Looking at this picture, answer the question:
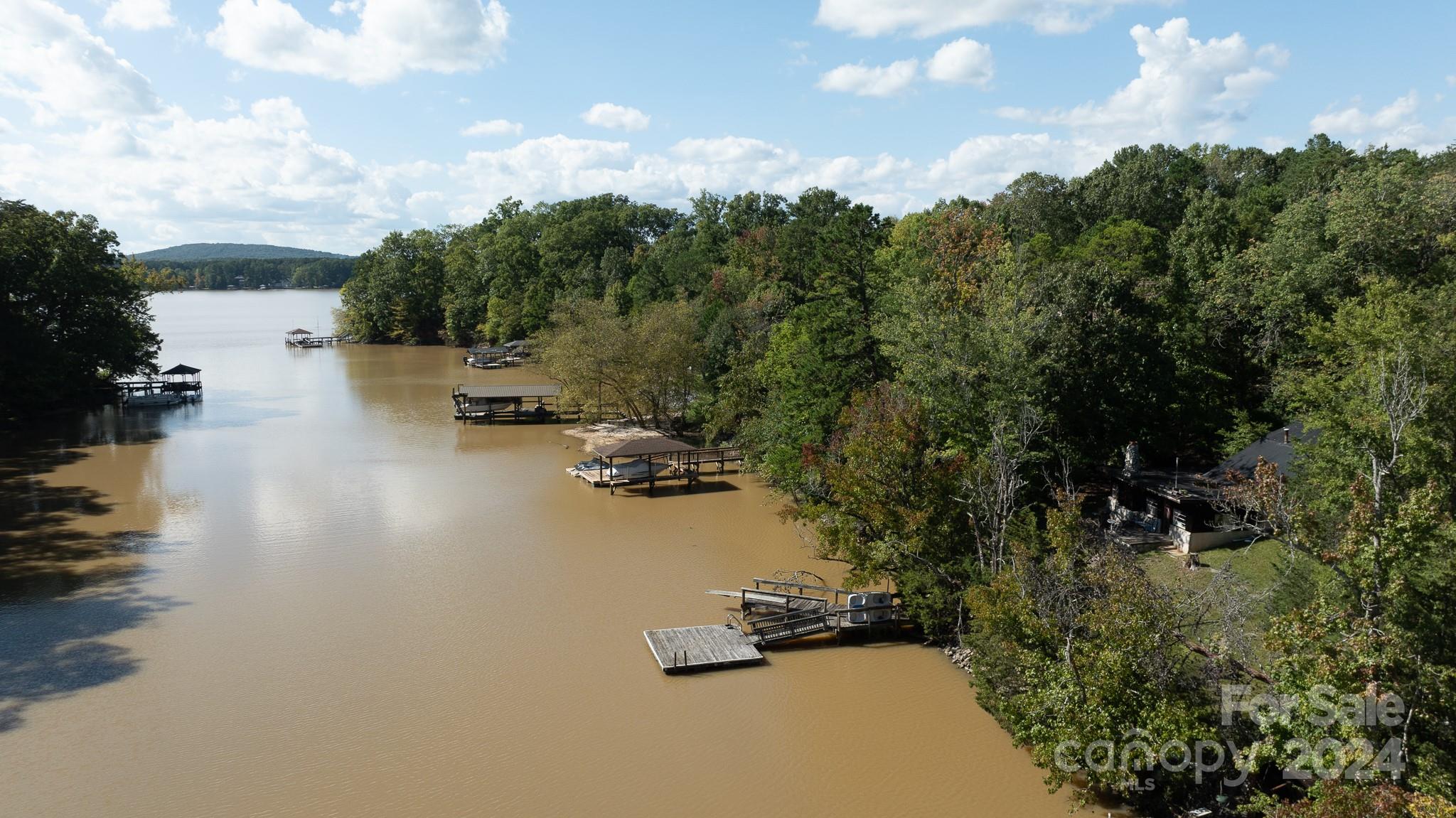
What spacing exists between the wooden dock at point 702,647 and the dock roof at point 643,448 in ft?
41.2

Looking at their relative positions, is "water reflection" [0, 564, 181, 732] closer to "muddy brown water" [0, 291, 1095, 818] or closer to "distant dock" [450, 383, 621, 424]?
"muddy brown water" [0, 291, 1095, 818]

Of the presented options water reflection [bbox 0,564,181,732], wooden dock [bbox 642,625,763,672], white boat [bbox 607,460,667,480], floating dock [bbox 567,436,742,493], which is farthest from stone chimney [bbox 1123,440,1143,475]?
water reflection [bbox 0,564,181,732]

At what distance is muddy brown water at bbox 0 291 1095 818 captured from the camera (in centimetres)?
1329

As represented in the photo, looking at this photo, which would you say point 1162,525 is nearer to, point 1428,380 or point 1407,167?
point 1428,380

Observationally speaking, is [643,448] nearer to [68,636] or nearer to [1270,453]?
[68,636]

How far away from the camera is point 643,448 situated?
101 ft

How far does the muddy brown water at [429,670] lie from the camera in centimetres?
1329

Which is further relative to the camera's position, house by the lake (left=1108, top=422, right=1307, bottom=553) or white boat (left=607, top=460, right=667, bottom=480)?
white boat (left=607, top=460, right=667, bottom=480)

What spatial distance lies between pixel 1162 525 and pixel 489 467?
24.6 m

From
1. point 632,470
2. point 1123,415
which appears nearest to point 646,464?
point 632,470

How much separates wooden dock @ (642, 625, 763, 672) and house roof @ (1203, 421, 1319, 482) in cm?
1328

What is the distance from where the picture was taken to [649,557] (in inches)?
938

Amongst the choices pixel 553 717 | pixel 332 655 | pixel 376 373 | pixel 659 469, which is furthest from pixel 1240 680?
pixel 376 373

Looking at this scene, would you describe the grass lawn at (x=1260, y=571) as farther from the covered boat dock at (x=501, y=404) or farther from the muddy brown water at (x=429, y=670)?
the covered boat dock at (x=501, y=404)
